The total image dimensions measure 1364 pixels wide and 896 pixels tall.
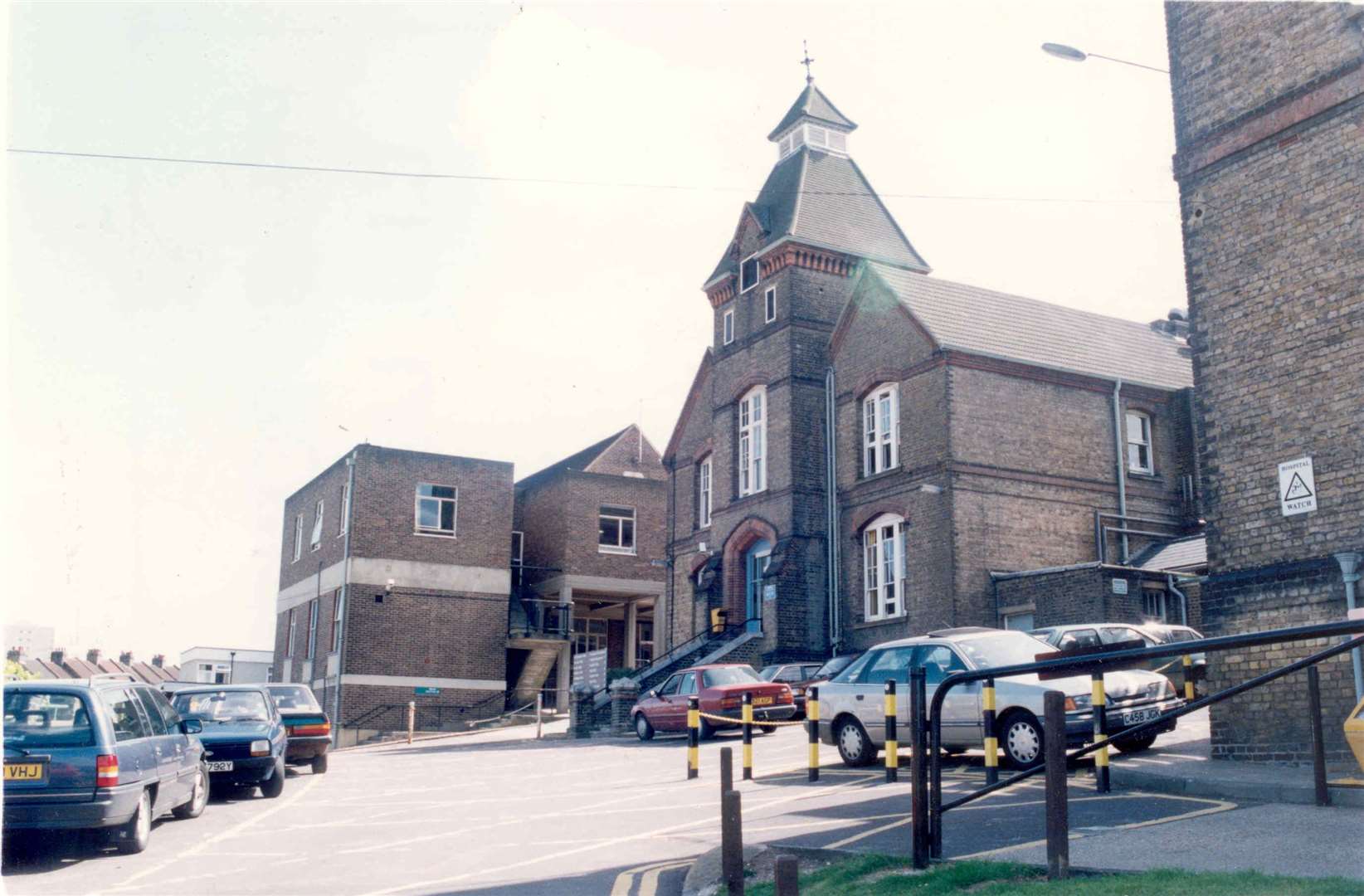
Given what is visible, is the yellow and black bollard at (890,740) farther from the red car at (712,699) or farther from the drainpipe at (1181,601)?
the drainpipe at (1181,601)

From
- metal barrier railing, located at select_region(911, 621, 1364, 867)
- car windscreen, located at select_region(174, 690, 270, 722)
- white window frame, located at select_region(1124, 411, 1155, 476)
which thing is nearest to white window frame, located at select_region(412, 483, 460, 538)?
white window frame, located at select_region(1124, 411, 1155, 476)

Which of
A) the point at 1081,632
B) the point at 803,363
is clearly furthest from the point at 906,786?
the point at 803,363

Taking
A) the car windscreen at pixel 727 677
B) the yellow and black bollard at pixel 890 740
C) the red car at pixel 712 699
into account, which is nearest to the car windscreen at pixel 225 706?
the yellow and black bollard at pixel 890 740

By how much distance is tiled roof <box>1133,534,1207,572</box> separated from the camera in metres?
29.1

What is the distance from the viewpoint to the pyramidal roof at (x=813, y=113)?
39.9 meters

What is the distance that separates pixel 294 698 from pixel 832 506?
55.2ft

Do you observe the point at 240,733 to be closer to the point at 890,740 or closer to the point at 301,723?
the point at 301,723

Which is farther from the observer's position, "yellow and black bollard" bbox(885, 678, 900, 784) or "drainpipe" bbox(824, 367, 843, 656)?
"drainpipe" bbox(824, 367, 843, 656)

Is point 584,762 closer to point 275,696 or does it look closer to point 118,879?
point 275,696

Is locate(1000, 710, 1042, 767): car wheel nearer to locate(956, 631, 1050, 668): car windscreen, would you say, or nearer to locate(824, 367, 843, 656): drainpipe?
locate(956, 631, 1050, 668): car windscreen

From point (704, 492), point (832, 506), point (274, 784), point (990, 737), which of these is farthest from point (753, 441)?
point (990, 737)

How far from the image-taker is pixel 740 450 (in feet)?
122

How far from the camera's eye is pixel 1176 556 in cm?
3025

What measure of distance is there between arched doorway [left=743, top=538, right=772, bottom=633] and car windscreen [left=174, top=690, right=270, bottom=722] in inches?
747
